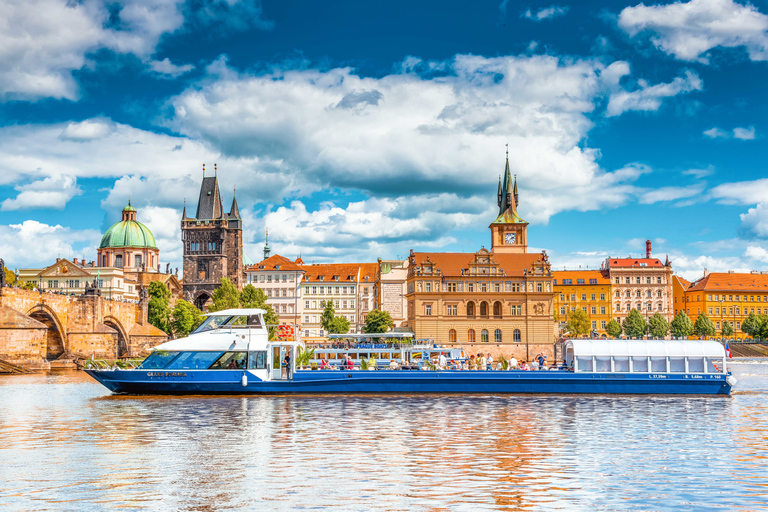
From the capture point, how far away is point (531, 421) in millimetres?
28375

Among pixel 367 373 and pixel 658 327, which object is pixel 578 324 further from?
pixel 367 373

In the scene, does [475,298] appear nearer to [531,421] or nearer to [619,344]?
[619,344]

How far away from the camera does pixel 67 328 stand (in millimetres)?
73375

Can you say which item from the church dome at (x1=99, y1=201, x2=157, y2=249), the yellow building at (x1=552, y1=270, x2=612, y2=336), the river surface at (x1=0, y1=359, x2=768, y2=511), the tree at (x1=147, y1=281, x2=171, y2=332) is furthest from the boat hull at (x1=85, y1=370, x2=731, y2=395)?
the church dome at (x1=99, y1=201, x2=157, y2=249)

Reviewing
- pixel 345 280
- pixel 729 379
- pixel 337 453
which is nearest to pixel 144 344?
pixel 345 280

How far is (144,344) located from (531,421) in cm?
6427

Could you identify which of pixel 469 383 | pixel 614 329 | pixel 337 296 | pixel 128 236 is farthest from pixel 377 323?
pixel 128 236

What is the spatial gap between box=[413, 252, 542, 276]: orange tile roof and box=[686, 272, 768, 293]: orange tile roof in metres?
54.5

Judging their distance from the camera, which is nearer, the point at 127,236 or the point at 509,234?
the point at 509,234

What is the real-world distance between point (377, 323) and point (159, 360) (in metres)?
64.7

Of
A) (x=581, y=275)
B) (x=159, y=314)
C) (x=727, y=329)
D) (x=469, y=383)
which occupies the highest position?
(x=581, y=275)

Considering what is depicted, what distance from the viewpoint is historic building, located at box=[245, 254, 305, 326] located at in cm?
13275

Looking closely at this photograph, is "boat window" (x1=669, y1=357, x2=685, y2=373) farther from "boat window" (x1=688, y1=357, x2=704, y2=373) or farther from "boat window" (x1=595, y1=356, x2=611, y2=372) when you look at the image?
"boat window" (x1=595, y1=356, x2=611, y2=372)

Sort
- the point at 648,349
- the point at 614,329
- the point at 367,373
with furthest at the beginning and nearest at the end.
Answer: the point at 614,329 < the point at 648,349 < the point at 367,373
